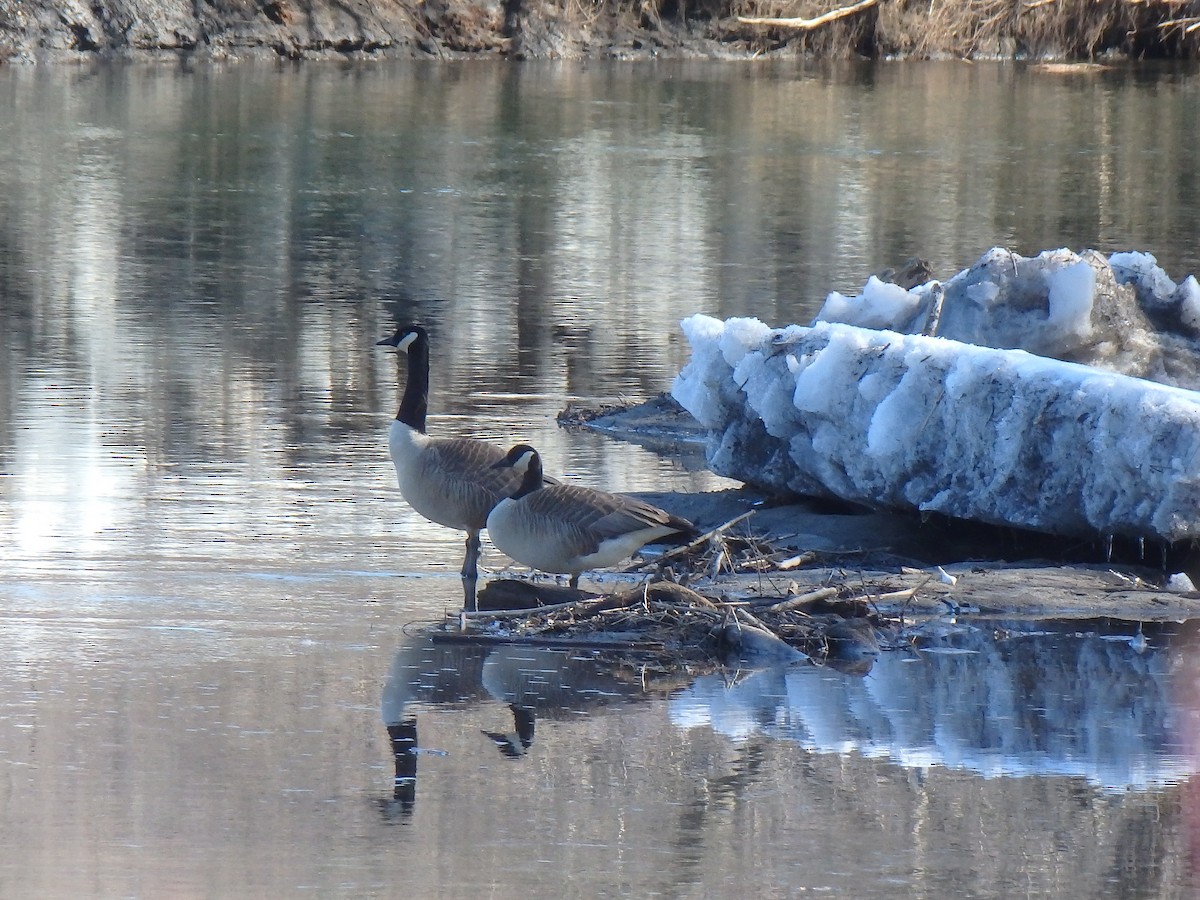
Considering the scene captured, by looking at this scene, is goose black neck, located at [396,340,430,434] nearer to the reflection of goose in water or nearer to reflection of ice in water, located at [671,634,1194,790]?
the reflection of goose in water

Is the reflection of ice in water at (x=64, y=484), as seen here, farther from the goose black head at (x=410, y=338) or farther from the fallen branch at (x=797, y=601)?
the fallen branch at (x=797, y=601)

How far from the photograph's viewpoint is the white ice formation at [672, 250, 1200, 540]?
8.50m

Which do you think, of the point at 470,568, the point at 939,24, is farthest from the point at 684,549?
the point at 939,24

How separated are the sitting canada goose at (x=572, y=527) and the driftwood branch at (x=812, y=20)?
4317 centimetres

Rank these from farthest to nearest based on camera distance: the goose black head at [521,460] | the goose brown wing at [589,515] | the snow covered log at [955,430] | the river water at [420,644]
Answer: the snow covered log at [955,430]
the goose black head at [521,460]
the goose brown wing at [589,515]
the river water at [420,644]

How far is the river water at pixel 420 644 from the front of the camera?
5238 mm

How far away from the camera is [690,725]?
6.34m

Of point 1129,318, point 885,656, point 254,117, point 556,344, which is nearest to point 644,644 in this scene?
point 885,656

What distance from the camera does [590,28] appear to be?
48.8 metres

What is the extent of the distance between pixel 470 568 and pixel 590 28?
41609mm

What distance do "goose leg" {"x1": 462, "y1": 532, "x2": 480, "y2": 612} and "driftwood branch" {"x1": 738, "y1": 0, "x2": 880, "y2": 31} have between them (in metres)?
42.8

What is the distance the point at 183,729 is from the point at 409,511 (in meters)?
3.48

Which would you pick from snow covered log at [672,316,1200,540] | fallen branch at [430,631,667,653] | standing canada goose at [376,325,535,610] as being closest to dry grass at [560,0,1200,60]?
snow covered log at [672,316,1200,540]

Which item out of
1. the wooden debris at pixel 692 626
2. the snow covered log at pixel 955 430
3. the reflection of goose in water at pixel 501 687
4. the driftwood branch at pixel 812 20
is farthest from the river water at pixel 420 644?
the driftwood branch at pixel 812 20
